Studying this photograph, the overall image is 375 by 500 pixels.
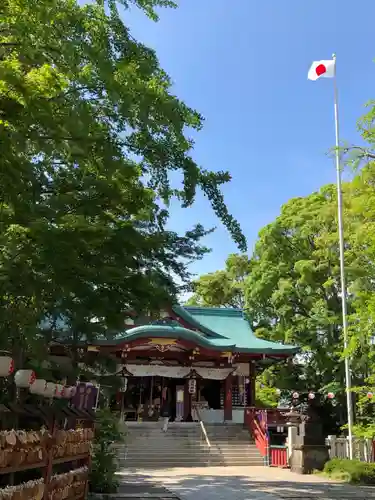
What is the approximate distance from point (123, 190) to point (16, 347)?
3.07 metres

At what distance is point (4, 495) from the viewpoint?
19.2 feet

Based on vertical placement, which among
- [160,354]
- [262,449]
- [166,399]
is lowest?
[262,449]

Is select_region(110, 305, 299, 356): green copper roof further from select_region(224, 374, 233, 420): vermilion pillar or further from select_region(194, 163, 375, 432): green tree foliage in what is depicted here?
select_region(224, 374, 233, 420): vermilion pillar

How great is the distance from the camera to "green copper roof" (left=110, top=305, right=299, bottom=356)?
22234mm

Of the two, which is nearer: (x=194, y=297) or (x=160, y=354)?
(x=160, y=354)

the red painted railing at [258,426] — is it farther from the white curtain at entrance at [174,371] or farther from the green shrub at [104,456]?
the green shrub at [104,456]

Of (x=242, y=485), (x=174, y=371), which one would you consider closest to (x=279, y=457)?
(x=242, y=485)

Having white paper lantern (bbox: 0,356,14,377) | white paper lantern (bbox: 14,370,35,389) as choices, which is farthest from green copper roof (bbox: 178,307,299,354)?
white paper lantern (bbox: 0,356,14,377)

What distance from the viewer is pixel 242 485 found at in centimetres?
1282

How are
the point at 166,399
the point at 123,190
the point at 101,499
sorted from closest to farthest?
1. the point at 123,190
2. the point at 101,499
3. the point at 166,399

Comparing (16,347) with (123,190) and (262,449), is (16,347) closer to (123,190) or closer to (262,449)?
(123,190)

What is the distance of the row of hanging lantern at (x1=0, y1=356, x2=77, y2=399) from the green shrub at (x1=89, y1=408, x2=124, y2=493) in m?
2.93

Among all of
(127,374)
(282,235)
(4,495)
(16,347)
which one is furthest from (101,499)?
Result: (282,235)

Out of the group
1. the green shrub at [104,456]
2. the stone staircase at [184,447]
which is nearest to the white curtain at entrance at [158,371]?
the stone staircase at [184,447]
